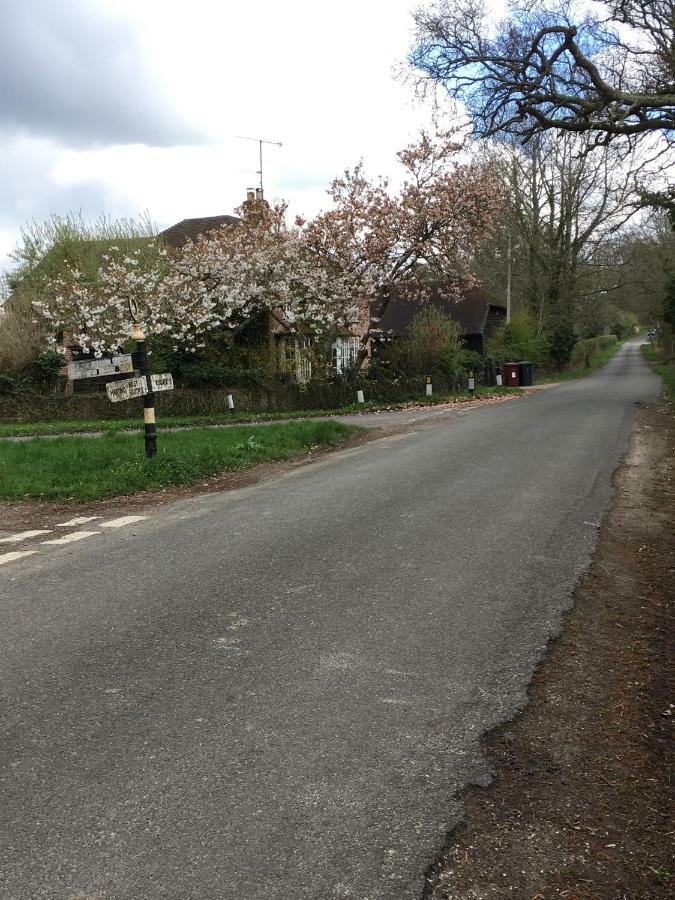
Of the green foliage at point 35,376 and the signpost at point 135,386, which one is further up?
the green foliage at point 35,376

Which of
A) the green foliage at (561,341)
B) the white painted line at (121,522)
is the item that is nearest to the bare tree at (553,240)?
the green foliage at (561,341)

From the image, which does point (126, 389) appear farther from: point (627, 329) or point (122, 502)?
point (627, 329)

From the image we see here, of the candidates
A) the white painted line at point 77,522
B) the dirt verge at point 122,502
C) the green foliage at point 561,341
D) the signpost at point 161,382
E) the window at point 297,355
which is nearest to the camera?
the white painted line at point 77,522

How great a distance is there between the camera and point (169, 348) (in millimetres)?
27328

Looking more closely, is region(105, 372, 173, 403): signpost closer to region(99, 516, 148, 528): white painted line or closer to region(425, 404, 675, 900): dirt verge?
region(99, 516, 148, 528): white painted line

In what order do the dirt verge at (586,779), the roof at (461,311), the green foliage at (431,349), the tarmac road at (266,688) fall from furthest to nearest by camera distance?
1. the roof at (461,311)
2. the green foliage at (431,349)
3. the tarmac road at (266,688)
4. the dirt verge at (586,779)

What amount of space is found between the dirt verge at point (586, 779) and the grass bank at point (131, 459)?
6.54 meters

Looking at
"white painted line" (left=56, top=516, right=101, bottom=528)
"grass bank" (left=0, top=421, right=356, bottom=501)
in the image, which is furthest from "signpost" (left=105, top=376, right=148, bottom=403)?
"white painted line" (left=56, top=516, right=101, bottom=528)

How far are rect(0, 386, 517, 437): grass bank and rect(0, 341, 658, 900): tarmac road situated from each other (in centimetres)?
1454

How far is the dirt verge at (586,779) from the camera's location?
2.43 metres

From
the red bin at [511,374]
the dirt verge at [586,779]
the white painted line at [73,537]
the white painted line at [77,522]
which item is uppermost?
the red bin at [511,374]

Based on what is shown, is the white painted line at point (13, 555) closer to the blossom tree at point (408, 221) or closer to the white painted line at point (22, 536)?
the white painted line at point (22, 536)

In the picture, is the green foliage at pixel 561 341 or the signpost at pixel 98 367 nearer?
the signpost at pixel 98 367

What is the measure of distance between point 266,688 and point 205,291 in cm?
2476
